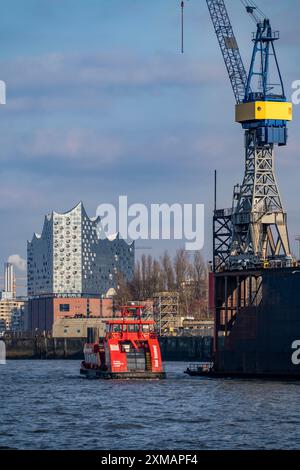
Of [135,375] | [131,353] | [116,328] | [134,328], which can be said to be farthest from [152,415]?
[116,328]

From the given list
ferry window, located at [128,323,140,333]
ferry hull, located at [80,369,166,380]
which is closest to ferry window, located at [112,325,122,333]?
ferry window, located at [128,323,140,333]

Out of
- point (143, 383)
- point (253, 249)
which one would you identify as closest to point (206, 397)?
point (143, 383)

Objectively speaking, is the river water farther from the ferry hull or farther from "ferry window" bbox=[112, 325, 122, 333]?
"ferry window" bbox=[112, 325, 122, 333]

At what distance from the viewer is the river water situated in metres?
Result: 71.1

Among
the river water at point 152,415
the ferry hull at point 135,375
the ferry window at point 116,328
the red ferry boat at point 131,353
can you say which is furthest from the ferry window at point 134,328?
the river water at point 152,415

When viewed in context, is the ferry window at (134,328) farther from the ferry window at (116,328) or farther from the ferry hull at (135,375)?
the ferry hull at (135,375)

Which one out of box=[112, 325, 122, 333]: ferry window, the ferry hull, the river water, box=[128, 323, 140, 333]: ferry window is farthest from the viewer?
box=[128, 323, 140, 333]: ferry window

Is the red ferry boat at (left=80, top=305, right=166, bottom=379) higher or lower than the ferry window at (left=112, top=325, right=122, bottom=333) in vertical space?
lower

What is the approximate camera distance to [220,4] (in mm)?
153625

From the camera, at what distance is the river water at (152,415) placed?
71.1m

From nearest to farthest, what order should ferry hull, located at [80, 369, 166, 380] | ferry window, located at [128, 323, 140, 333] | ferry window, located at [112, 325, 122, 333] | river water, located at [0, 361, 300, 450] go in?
river water, located at [0, 361, 300, 450], ferry hull, located at [80, 369, 166, 380], ferry window, located at [112, 325, 122, 333], ferry window, located at [128, 323, 140, 333]

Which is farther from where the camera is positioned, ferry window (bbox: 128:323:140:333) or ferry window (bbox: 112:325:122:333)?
ferry window (bbox: 128:323:140:333)

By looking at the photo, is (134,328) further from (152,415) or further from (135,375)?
(152,415)

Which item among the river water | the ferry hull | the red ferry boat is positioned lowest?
the river water
